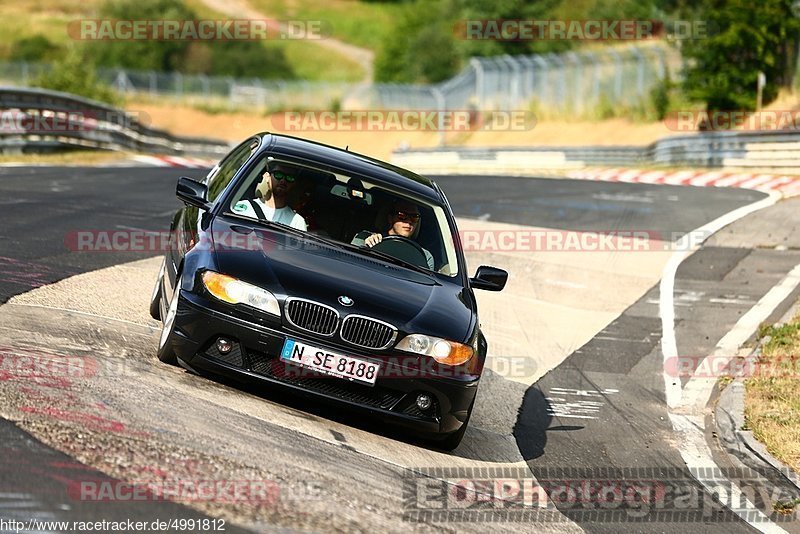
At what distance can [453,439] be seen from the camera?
7.31 m

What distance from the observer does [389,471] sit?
20.7ft

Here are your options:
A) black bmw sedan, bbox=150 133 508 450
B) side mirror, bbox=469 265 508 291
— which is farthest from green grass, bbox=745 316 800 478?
black bmw sedan, bbox=150 133 508 450

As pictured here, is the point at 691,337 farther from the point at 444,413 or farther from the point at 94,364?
the point at 94,364

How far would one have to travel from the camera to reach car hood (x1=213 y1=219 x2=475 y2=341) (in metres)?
6.88

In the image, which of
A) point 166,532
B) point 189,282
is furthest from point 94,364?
point 166,532

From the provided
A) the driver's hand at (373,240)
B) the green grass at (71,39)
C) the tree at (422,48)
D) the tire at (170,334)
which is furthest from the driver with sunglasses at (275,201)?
the green grass at (71,39)

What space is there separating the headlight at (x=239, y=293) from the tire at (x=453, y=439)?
1.34 m

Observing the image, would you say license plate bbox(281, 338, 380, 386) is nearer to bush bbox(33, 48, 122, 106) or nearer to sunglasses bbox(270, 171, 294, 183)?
sunglasses bbox(270, 171, 294, 183)

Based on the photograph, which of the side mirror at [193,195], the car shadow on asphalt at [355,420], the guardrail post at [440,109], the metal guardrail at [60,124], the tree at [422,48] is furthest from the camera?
the tree at [422,48]

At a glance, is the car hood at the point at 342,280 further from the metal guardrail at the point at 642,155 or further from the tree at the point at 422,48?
the tree at the point at 422,48

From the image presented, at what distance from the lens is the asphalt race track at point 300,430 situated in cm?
502

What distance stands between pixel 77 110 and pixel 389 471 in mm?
24496

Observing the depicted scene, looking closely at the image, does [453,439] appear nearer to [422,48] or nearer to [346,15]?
[422,48]

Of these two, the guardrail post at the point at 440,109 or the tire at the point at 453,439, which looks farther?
the guardrail post at the point at 440,109
